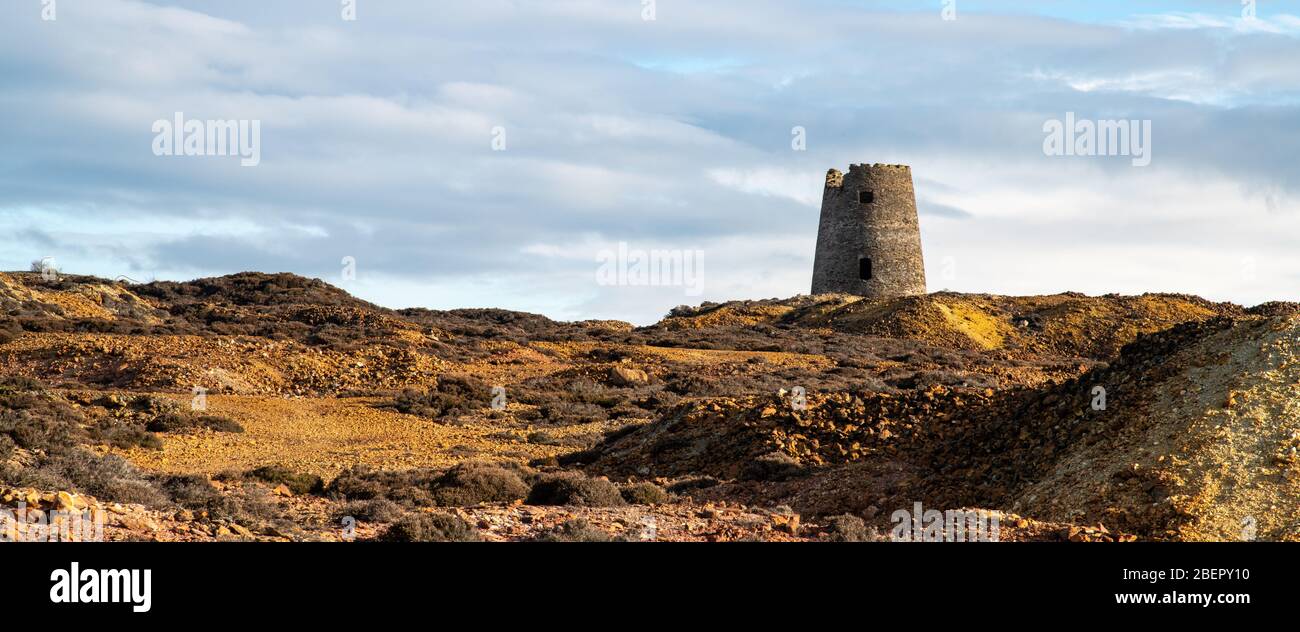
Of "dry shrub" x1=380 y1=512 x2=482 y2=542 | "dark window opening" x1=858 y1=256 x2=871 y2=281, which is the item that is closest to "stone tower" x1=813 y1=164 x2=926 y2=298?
"dark window opening" x1=858 y1=256 x2=871 y2=281

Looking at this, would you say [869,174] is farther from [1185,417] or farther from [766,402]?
[1185,417]

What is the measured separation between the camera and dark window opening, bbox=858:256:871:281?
54.3 meters

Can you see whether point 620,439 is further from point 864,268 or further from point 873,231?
point 864,268

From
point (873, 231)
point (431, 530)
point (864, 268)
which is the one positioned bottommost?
point (431, 530)

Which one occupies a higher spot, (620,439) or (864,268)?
(864,268)

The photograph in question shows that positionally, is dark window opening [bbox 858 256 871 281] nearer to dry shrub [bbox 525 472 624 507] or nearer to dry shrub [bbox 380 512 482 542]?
dry shrub [bbox 525 472 624 507]

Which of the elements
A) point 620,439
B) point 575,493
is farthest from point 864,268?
point 575,493

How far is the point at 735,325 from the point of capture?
49.7m

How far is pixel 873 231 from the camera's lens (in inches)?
2104

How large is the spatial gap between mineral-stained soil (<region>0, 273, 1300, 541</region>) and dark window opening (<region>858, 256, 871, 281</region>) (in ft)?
54.2

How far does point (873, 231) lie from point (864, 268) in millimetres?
1907
